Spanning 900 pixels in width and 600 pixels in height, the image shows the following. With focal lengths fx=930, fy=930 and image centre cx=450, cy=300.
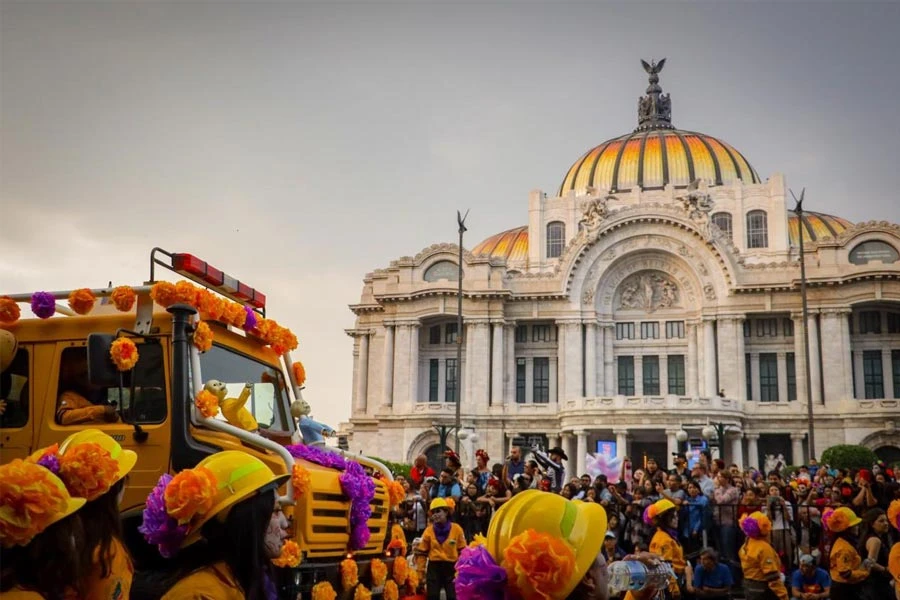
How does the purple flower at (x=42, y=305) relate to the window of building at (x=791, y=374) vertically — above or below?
below

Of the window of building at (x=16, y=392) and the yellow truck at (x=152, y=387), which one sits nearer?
the yellow truck at (x=152, y=387)

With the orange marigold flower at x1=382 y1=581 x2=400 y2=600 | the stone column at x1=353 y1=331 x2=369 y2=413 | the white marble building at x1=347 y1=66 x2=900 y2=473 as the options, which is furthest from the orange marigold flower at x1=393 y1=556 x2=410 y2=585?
the stone column at x1=353 y1=331 x2=369 y2=413

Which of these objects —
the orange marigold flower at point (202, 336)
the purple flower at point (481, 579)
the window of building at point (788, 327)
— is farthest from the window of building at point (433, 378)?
the purple flower at point (481, 579)

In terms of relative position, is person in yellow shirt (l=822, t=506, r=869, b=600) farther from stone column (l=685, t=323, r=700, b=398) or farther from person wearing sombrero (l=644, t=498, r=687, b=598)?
stone column (l=685, t=323, r=700, b=398)

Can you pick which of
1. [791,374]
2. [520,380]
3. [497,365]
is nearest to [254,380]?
[497,365]

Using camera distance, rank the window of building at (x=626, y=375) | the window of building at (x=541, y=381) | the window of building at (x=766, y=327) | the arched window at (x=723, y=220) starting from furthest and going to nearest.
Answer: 1. the arched window at (x=723, y=220)
2. the window of building at (x=541, y=381)
3. the window of building at (x=626, y=375)
4. the window of building at (x=766, y=327)

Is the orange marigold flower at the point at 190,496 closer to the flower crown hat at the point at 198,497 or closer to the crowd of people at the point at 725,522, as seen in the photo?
the flower crown hat at the point at 198,497

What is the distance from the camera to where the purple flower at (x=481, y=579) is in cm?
420

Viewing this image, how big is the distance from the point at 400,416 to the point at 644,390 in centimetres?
1398

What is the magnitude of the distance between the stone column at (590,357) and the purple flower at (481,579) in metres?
48.6

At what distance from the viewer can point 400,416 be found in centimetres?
5322

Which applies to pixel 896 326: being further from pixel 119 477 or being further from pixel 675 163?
pixel 119 477

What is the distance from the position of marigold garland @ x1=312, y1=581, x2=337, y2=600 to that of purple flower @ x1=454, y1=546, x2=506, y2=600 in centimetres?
397

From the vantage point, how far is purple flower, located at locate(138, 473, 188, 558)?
186 inches
